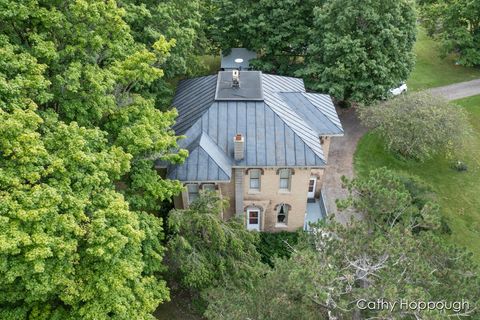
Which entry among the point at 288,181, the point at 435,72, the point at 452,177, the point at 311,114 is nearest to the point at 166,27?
the point at 311,114

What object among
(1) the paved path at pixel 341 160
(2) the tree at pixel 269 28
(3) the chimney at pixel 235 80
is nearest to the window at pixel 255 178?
(3) the chimney at pixel 235 80

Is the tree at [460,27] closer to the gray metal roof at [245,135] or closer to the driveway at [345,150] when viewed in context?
the driveway at [345,150]

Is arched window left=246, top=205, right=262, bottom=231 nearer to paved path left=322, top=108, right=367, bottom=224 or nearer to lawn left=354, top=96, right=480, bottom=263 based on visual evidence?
paved path left=322, top=108, right=367, bottom=224

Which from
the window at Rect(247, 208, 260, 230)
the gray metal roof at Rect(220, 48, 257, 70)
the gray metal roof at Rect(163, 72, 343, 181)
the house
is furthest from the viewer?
the gray metal roof at Rect(220, 48, 257, 70)

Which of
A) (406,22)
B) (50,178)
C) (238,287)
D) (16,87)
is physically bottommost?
(238,287)

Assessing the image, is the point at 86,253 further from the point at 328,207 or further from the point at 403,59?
the point at 403,59

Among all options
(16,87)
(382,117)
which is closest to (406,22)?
(382,117)

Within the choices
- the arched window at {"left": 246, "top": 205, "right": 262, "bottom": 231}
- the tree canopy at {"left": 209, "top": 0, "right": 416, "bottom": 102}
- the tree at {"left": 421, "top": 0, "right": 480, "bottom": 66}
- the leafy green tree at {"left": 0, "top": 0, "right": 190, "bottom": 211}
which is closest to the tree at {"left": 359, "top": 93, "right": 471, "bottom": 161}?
the tree canopy at {"left": 209, "top": 0, "right": 416, "bottom": 102}
